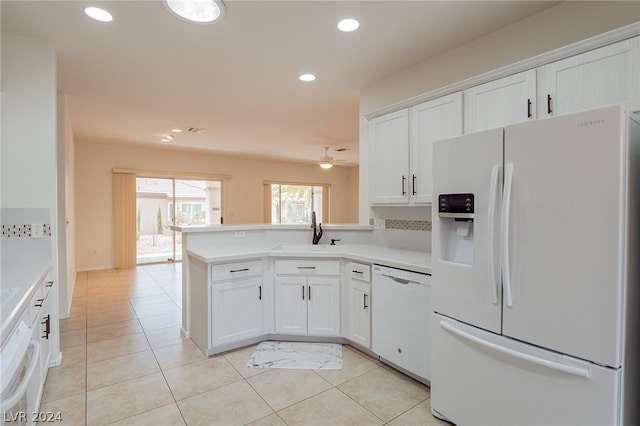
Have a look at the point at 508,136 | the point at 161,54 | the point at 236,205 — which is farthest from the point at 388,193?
the point at 236,205

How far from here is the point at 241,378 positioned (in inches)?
96.4

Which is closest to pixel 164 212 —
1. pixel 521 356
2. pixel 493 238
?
pixel 493 238

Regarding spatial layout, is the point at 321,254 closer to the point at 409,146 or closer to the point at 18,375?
the point at 409,146

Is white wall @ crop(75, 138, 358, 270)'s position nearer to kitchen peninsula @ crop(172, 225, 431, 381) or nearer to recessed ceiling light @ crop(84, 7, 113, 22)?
kitchen peninsula @ crop(172, 225, 431, 381)

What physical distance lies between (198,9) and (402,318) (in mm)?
2653

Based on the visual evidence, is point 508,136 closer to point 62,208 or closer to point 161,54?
point 161,54

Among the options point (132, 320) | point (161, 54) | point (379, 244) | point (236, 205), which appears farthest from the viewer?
point (236, 205)

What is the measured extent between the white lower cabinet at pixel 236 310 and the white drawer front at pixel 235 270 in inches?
1.9

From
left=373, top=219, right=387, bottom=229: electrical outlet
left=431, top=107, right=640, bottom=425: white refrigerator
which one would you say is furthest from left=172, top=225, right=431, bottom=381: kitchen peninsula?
left=431, top=107, right=640, bottom=425: white refrigerator

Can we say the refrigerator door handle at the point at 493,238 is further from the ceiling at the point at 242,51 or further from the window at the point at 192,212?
the window at the point at 192,212

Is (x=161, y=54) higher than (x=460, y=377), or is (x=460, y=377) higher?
(x=161, y=54)

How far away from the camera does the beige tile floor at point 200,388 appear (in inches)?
79.4

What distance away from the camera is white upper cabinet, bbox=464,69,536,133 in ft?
6.82

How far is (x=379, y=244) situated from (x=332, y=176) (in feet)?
23.0
